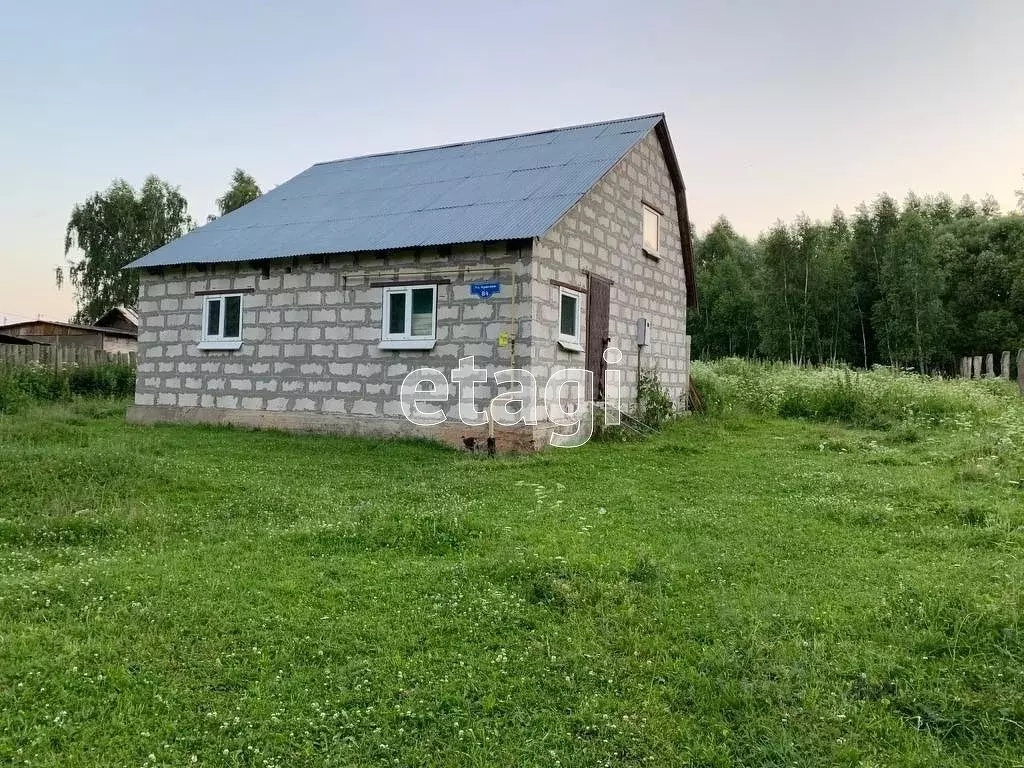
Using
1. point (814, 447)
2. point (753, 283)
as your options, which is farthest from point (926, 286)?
point (814, 447)

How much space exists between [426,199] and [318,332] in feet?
11.3

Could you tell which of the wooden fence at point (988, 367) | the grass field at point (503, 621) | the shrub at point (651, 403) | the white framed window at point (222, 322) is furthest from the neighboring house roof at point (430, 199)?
the wooden fence at point (988, 367)

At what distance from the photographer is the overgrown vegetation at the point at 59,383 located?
17.2 meters

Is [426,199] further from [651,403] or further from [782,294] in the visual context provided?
[782,294]

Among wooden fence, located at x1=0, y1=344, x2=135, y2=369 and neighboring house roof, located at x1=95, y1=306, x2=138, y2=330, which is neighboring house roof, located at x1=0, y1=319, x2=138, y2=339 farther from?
wooden fence, located at x1=0, y1=344, x2=135, y2=369

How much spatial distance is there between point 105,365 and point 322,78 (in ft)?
35.7

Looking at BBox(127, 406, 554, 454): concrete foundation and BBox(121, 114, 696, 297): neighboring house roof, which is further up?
BBox(121, 114, 696, 297): neighboring house roof

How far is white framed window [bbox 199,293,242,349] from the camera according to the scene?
14188 mm

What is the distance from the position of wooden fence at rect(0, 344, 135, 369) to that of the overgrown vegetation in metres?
0.26

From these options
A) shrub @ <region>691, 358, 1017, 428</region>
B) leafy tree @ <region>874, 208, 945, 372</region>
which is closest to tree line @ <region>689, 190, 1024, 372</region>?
leafy tree @ <region>874, 208, 945, 372</region>

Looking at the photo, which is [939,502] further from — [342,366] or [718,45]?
[718,45]

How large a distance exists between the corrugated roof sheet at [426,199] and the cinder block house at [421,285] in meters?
0.05

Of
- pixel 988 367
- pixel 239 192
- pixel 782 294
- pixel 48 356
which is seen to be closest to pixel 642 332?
pixel 48 356

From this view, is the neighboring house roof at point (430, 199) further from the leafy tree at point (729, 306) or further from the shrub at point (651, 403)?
the leafy tree at point (729, 306)
